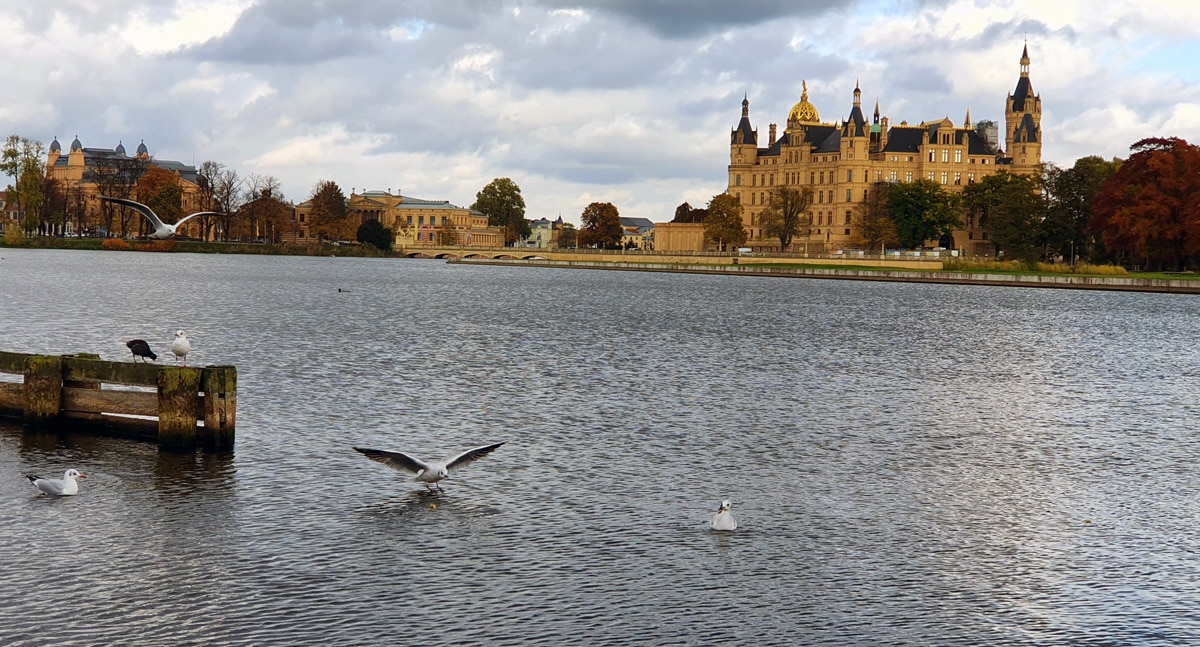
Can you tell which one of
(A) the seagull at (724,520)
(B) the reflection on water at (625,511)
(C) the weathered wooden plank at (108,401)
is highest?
(C) the weathered wooden plank at (108,401)

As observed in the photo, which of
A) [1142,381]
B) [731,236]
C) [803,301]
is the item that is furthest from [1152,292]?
[731,236]

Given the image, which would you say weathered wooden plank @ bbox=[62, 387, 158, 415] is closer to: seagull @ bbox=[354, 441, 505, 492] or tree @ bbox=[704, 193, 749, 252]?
seagull @ bbox=[354, 441, 505, 492]

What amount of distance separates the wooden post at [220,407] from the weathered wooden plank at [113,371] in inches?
33.6

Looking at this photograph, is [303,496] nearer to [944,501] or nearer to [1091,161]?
[944,501]

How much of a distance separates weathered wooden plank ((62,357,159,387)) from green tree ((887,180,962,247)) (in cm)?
16857

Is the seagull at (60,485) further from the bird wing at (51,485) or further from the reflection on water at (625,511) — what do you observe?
the reflection on water at (625,511)

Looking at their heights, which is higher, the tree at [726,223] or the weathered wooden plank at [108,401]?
the tree at [726,223]

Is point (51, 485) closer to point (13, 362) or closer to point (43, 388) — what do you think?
point (43, 388)

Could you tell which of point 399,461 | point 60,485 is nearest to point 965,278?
point 399,461

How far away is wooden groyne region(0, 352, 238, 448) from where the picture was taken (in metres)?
20.8

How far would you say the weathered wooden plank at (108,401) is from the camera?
70.1 feet

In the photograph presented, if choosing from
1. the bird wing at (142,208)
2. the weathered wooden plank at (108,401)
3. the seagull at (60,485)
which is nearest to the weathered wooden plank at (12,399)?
the weathered wooden plank at (108,401)

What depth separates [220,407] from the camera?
68.7 ft

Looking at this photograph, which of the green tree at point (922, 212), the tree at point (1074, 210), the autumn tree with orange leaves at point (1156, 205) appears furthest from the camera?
the green tree at point (922, 212)
